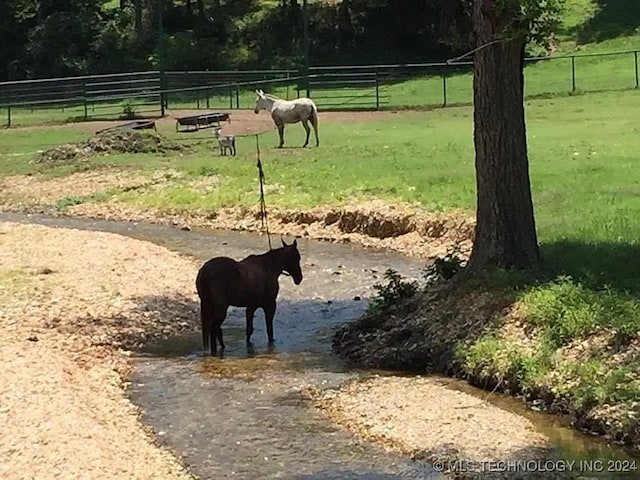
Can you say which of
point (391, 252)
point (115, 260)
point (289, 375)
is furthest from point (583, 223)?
point (115, 260)

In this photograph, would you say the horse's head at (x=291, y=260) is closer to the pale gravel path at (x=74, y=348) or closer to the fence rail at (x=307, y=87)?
the pale gravel path at (x=74, y=348)

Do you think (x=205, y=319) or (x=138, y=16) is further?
(x=138, y=16)

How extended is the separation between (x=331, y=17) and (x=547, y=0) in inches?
1963

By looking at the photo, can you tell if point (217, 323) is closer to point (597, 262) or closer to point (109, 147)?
point (597, 262)

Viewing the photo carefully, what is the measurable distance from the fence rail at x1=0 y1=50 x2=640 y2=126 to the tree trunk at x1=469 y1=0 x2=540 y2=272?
27.8 metres

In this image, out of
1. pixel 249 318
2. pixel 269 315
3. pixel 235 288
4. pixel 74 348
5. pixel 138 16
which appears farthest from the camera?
pixel 138 16

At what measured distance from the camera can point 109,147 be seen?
1179 inches

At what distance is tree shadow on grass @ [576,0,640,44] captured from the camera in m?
52.8

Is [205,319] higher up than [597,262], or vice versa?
[597,262]

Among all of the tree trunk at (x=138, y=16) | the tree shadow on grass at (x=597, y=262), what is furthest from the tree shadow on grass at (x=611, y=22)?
the tree shadow on grass at (x=597, y=262)

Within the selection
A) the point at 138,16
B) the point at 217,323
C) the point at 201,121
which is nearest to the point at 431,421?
the point at 217,323

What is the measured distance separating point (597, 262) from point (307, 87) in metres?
32.4

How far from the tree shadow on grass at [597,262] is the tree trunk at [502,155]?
1.42 feet

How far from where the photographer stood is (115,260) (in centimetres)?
1697
